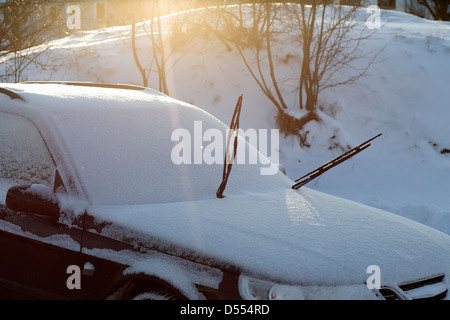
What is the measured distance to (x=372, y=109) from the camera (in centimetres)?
1080

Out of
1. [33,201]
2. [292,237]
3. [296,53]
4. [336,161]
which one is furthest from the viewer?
[296,53]

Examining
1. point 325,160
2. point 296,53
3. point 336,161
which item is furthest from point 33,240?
point 296,53

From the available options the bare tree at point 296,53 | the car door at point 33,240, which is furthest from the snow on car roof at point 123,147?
the bare tree at point 296,53

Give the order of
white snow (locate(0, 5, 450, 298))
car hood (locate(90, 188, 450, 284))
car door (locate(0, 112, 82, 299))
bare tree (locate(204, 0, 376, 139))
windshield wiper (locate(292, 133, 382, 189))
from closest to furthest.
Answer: car hood (locate(90, 188, 450, 284)) → white snow (locate(0, 5, 450, 298)) → car door (locate(0, 112, 82, 299)) → windshield wiper (locate(292, 133, 382, 189)) → bare tree (locate(204, 0, 376, 139))

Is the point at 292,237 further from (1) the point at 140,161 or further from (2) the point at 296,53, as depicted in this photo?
(2) the point at 296,53

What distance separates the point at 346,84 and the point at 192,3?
12.1 ft

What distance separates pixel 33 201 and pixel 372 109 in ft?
29.3

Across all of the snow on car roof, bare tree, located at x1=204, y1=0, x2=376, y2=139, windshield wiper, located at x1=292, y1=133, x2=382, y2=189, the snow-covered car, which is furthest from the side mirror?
bare tree, located at x1=204, y1=0, x2=376, y2=139

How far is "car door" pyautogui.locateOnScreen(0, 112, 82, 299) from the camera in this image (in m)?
2.74

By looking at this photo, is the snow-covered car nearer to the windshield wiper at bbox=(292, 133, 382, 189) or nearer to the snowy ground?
the windshield wiper at bbox=(292, 133, 382, 189)

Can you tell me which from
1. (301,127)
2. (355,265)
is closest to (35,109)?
(355,265)

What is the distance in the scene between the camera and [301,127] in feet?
33.6

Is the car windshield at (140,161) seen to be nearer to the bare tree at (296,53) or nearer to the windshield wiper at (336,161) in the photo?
the windshield wiper at (336,161)
